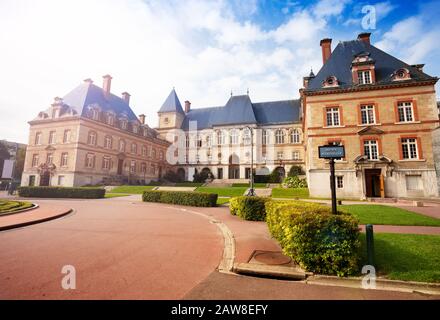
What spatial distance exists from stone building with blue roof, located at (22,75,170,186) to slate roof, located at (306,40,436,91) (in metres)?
29.6

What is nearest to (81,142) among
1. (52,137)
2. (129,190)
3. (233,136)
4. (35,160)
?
(52,137)

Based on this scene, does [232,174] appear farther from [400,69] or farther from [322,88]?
[400,69]

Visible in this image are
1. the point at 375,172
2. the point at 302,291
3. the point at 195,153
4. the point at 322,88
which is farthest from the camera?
the point at 195,153

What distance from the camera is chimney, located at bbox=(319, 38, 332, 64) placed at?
2706cm

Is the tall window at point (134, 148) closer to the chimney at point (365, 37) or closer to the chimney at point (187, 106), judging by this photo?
the chimney at point (187, 106)

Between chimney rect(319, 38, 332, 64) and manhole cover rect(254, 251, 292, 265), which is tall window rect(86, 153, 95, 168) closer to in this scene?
manhole cover rect(254, 251, 292, 265)

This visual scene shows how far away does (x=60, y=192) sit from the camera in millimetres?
21219

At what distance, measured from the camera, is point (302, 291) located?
3637 millimetres

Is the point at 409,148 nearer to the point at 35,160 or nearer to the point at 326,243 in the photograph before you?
the point at 326,243

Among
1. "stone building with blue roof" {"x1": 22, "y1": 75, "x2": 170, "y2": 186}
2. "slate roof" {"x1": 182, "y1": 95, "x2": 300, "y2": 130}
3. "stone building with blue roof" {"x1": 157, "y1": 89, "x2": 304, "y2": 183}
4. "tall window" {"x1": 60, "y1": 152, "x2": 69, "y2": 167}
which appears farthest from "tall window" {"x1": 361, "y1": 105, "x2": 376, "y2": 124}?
"tall window" {"x1": 60, "y1": 152, "x2": 69, "y2": 167}

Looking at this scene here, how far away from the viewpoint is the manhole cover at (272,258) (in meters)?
4.85

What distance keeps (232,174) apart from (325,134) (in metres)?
20.7

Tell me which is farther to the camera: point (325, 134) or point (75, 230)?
point (325, 134)

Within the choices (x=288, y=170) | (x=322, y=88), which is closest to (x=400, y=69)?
(x=322, y=88)
